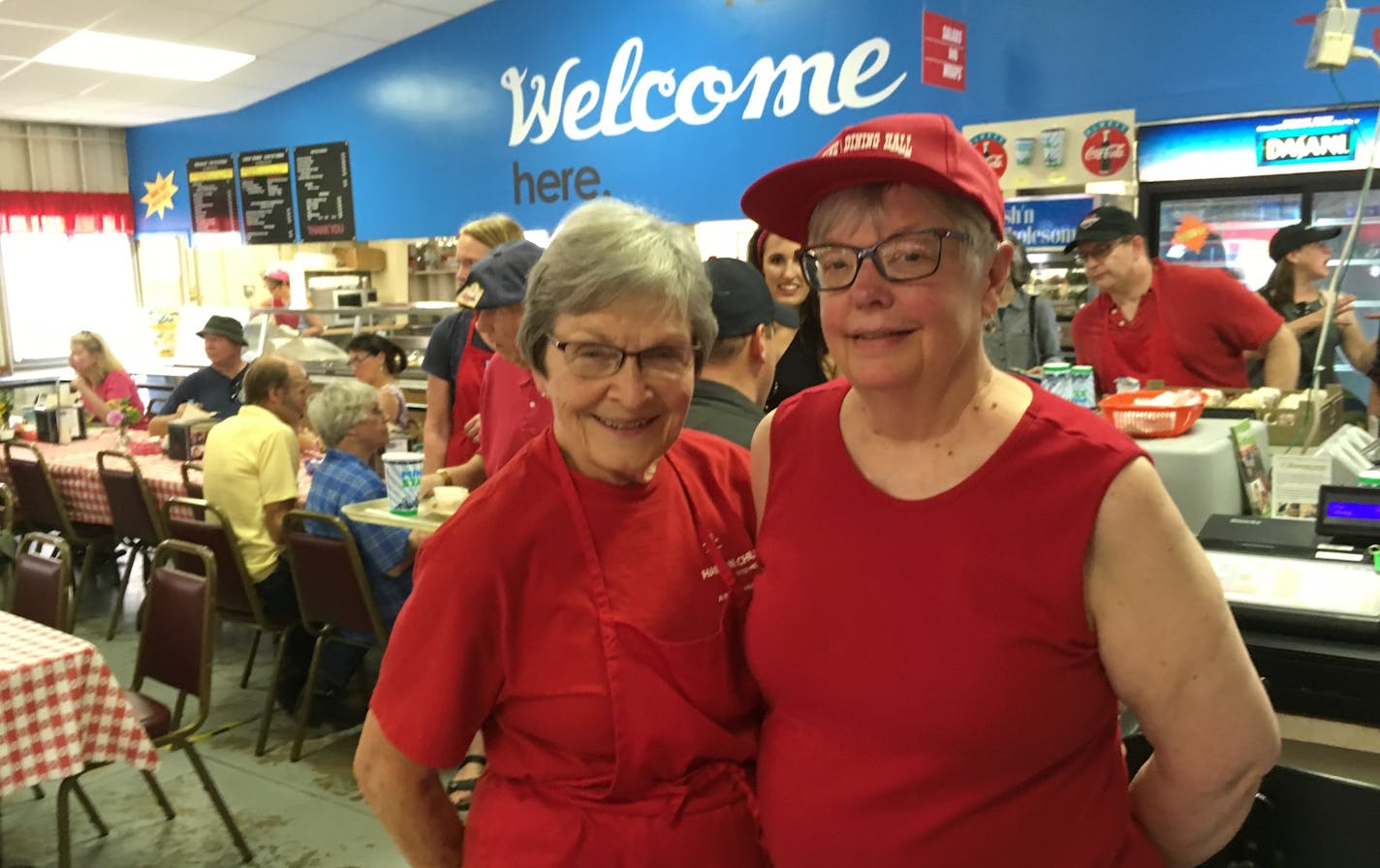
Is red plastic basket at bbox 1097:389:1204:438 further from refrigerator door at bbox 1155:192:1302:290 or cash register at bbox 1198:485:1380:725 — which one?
refrigerator door at bbox 1155:192:1302:290

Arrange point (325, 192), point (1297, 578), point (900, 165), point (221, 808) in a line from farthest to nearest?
point (325, 192)
point (221, 808)
point (1297, 578)
point (900, 165)

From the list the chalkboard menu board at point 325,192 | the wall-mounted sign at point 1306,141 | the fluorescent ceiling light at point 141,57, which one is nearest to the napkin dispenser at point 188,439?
the chalkboard menu board at point 325,192

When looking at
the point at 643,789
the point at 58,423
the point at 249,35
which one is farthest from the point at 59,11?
the point at 643,789

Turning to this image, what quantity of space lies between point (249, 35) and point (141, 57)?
121cm

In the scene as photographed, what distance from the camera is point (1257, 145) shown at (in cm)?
530

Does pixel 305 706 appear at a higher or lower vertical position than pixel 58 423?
lower

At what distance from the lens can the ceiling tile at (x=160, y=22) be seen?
7.41m

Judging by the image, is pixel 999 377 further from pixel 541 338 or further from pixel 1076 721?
pixel 541 338

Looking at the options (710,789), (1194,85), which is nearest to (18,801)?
(710,789)

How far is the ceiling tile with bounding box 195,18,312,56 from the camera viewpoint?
788 cm

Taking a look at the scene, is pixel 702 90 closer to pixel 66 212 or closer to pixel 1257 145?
pixel 1257 145

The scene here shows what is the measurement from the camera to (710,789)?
1.33 meters

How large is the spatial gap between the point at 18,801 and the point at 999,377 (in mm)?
4072

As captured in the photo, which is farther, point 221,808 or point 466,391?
point 466,391
